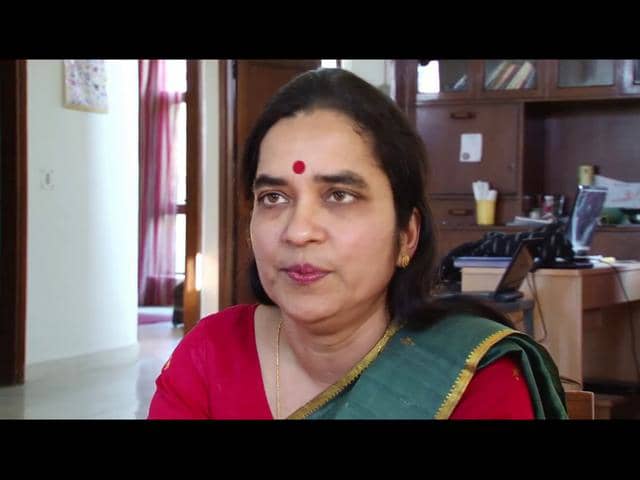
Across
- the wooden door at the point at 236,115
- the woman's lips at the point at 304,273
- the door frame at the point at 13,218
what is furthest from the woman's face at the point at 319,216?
the wooden door at the point at 236,115

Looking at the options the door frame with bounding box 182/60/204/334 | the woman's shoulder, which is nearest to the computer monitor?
the door frame with bounding box 182/60/204/334

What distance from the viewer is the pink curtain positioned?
7797 millimetres

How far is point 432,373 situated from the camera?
971 mm

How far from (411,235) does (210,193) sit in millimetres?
4087

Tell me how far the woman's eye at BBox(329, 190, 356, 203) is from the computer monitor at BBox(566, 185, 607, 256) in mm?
2605

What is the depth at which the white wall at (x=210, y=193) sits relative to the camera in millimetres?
5000

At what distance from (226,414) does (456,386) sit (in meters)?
0.29

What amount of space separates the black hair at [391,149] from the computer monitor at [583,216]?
246 centimetres

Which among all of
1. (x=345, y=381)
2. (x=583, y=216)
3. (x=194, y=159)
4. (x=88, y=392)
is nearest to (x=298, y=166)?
(x=345, y=381)

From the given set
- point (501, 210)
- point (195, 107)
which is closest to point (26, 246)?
point (195, 107)

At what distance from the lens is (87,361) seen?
4.79 meters

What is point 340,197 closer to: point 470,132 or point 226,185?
point 226,185

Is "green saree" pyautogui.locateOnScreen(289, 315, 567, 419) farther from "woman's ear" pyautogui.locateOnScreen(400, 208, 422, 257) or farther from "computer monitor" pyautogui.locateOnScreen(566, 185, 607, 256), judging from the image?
"computer monitor" pyautogui.locateOnScreen(566, 185, 607, 256)
